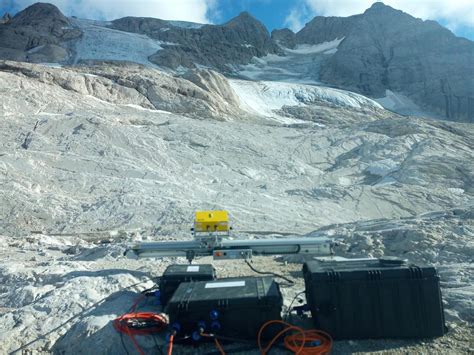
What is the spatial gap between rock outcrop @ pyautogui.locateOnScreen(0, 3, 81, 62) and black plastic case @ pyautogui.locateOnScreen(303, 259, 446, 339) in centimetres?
5845

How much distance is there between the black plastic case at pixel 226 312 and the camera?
353 cm

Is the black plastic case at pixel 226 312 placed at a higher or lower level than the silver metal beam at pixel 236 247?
lower

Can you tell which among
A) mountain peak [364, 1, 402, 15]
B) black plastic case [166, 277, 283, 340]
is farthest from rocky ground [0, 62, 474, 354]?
mountain peak [364, 1, 402, 15]

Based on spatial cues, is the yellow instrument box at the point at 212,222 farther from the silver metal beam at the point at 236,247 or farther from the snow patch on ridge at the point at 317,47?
the snow patch on ridge at the point at 317,47

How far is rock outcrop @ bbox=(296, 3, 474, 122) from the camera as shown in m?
64.9

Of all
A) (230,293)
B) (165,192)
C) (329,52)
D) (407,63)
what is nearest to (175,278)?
(230,293)

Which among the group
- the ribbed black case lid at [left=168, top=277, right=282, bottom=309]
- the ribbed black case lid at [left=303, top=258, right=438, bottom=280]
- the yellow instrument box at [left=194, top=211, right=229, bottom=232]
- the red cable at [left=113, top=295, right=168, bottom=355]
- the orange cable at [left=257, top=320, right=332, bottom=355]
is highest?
the yellow instrument box at [left=194, top=211, right=229, bottom=232]

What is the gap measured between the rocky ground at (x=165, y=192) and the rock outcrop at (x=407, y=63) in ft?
115

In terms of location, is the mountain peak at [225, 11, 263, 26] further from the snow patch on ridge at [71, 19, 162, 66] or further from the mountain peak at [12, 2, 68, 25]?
the mountain peak at [12, 2, 68, 25]

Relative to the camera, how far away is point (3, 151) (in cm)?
1920

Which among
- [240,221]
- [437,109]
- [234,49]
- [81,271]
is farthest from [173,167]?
[234,49]

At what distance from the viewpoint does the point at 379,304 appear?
370cm

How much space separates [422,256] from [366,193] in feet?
39.7

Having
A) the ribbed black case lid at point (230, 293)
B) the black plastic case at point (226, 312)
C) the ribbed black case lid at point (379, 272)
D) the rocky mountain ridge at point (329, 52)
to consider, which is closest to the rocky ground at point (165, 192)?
the black plastic case at point (226, 312)
